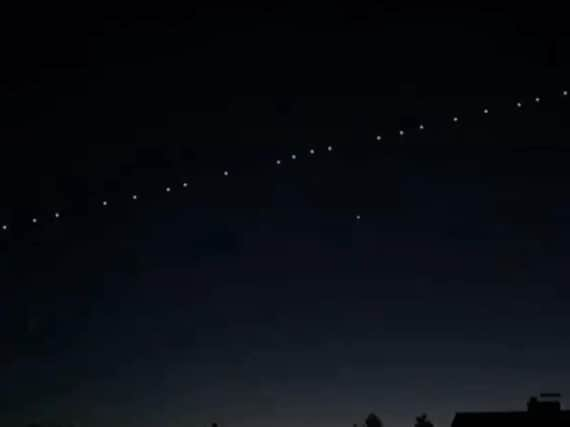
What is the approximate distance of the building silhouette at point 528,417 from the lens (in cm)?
3141

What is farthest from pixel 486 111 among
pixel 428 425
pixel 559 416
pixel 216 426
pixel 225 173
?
pixel 428 425

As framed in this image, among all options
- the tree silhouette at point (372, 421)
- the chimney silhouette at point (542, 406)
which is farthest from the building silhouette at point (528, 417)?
the tree silhouette at point (372, 421)

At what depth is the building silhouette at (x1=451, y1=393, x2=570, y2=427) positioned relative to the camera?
31.4 m

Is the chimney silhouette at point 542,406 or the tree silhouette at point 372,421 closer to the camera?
the chimney silhouette at point 542,406

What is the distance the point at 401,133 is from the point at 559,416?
15582 mm

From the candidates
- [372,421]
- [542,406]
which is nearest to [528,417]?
[542,406]

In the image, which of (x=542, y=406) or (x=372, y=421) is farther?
(x=372, y=421)

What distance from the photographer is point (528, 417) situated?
3228cm

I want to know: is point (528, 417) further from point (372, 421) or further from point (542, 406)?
point (372, 421)

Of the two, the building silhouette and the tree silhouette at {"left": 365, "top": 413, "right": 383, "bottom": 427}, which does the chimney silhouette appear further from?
the tree silhouette at {"left": 365, "top": 413, "right": 383, "bottom": 427}

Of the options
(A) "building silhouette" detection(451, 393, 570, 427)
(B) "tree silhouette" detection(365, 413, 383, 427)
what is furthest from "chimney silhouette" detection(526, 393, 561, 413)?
(B) "tree silhouette" detection(365, 413, 383, 427)

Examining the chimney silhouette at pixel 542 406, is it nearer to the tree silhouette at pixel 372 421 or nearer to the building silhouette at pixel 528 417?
the building silhouette at pixel 528 417

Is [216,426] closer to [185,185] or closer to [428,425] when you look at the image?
[185,185]

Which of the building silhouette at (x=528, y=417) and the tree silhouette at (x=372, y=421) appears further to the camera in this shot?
the tree silhouette at (x=372, y=421)
